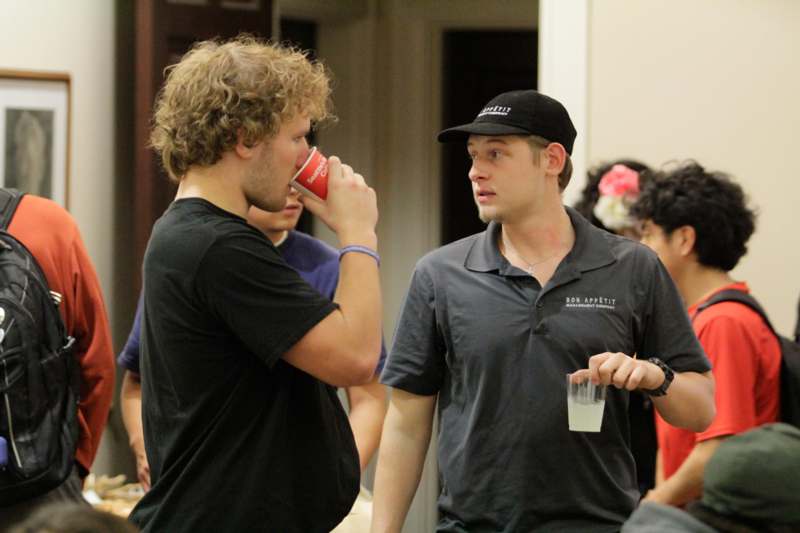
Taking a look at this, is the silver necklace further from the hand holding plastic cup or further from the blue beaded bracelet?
the blue beaded bracelet

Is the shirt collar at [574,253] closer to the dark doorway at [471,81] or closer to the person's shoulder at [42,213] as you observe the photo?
the person's shoulder at [42,213]

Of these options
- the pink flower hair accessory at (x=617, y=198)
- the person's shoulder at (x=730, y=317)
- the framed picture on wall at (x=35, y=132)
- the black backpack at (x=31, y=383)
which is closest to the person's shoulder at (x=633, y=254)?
the person's shoulder at (x=730, y=317)

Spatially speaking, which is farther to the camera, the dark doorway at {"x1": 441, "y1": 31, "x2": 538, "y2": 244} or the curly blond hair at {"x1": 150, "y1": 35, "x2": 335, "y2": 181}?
the dark doorway at {"x1": 441, "y1": 31, "x2": 538, "y2": 244}

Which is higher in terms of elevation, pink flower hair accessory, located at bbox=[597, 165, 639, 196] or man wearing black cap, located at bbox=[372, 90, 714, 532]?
pink flower hair accessory, located at bbox=[597, 165, 639, 196]

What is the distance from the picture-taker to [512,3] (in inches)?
232

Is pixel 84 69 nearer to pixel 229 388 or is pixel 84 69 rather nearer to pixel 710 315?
pixel 710 315

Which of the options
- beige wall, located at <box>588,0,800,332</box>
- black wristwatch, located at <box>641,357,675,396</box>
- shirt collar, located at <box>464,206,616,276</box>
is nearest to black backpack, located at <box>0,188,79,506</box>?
shirt collar, located at <box>464,206,616,276</box>

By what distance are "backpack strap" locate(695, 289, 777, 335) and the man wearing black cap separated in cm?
57

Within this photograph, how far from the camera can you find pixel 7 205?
3.12 metres

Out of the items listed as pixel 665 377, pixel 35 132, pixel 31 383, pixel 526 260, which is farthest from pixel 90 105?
pixel 665 377

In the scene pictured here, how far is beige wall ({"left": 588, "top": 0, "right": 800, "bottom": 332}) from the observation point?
430 centimetres

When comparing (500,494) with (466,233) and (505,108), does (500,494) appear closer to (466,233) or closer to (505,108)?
(505,108)

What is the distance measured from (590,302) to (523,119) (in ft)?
1.34

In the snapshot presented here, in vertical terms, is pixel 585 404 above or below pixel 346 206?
below
